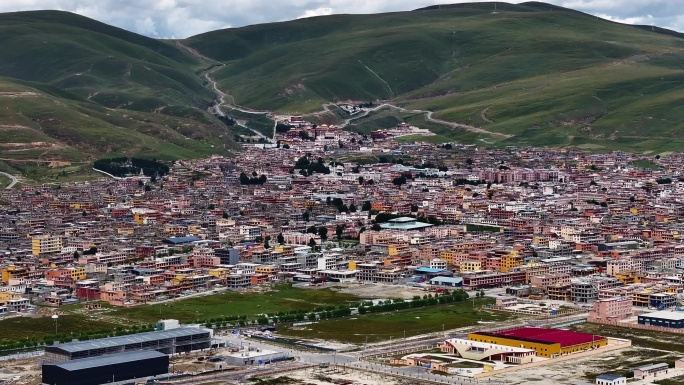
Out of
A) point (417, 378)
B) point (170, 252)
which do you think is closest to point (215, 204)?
point (170, 252)

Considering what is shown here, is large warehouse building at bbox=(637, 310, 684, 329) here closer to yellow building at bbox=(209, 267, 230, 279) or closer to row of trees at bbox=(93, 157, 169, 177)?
yellow building at bbox=(209, 267, 230, 279)

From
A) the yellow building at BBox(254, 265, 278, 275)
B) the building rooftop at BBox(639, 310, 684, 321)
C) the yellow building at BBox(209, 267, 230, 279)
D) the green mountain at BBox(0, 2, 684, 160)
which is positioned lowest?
the building rooftop at BBox(639, 310, 684, 321)

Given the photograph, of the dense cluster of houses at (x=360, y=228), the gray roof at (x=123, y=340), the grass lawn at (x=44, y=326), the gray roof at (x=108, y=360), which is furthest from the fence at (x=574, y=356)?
the grass lawn at (x=44, y=326)

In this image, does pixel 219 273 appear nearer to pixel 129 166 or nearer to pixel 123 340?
pixel 123 340

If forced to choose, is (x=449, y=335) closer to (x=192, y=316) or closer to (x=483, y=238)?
(x=192, y=316)

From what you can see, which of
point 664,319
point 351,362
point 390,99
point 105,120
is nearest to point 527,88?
point 390,99

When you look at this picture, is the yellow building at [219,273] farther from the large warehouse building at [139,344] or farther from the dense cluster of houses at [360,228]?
the large warehouse building at [139,344]

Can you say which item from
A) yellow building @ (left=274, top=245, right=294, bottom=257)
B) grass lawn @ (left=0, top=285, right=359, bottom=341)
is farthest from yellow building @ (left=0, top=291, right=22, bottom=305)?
yellow building @ (left=274, top=245, right=294, bottom=257)
